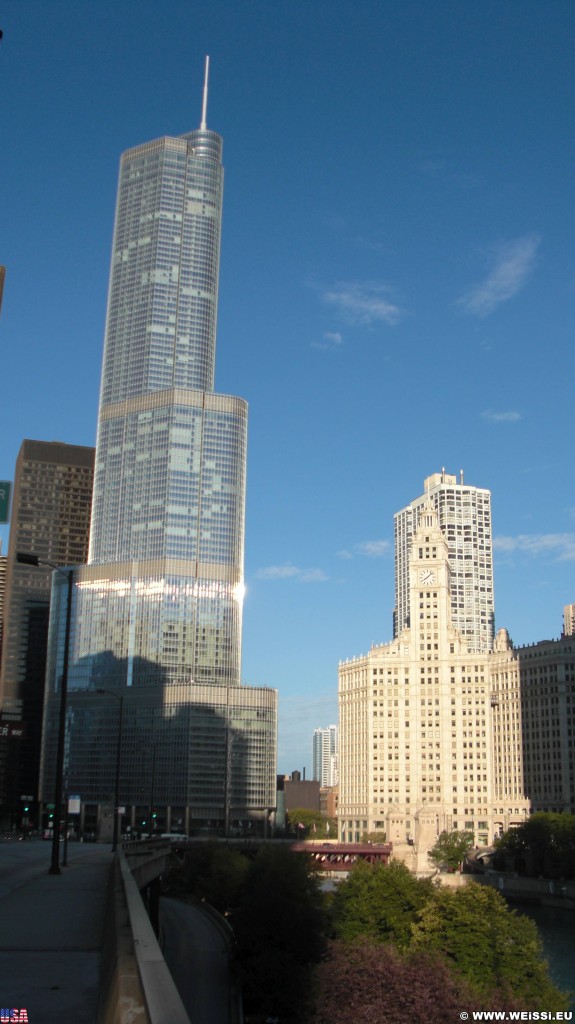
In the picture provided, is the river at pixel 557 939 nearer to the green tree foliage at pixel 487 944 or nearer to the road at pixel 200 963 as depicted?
the green tree foliage at pixel 487 944

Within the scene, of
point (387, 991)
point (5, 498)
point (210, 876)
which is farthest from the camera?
point (210, 876)

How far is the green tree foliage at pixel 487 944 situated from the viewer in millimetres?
70250

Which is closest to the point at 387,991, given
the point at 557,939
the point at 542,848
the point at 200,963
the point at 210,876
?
the point at 200,963

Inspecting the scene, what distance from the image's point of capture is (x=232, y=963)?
72.1 meters

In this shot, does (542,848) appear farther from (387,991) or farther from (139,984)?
(139,984)

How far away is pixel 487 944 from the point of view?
252ft

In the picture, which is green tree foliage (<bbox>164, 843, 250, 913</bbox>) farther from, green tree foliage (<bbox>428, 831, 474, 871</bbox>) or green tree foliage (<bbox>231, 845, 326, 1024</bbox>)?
green tree foliage (<bbox>428, 831, 474, 871</bbox>)

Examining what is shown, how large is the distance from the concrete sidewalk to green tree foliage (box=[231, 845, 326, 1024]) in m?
26.7

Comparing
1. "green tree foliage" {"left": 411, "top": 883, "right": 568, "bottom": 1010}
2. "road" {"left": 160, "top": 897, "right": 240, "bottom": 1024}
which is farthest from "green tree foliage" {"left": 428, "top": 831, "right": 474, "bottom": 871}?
"green tree foliage" {"left": 411, "top": 883, "right": 568, "bottom": 1010}

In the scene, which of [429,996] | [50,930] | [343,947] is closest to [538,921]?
[343,947]

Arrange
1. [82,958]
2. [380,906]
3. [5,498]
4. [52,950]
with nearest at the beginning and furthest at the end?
[82,958] → [52,950] → [5,498] → [380,906]

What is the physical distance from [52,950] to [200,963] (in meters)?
59.8

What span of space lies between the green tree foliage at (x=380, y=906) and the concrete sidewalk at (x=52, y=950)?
5505cm

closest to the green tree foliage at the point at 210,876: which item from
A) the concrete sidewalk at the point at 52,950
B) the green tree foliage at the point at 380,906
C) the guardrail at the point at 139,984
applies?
the green tree foliage at the point at 380,906
